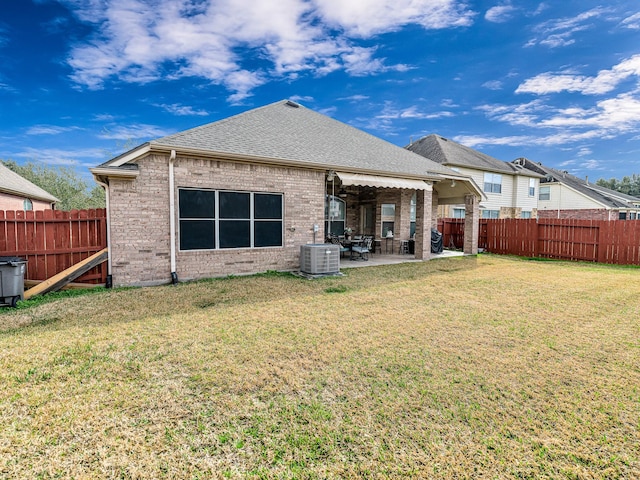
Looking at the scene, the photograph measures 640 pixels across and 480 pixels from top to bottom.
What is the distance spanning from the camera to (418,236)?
14562mm

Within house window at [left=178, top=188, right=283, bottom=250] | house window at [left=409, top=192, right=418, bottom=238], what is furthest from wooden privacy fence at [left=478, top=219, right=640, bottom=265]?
house window at [left=178, top=188, right=283, bottom=250]

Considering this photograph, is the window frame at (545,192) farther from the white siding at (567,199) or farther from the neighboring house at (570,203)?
the white siding at (567,199)

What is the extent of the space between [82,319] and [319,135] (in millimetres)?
10597

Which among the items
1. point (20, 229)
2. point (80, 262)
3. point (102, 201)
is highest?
point (102, 201)

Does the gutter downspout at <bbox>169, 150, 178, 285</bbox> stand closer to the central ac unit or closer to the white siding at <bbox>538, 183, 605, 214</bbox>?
the central ac unit

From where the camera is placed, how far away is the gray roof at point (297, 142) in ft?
31.8

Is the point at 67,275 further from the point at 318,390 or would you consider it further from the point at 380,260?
the point at 380,260

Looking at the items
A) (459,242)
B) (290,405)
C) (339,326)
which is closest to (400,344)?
(339,326)

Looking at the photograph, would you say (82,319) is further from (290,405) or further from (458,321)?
(458,321)

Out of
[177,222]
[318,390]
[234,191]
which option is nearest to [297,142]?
[234,191]

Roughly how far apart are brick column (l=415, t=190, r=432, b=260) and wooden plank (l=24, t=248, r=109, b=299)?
12.1 metres

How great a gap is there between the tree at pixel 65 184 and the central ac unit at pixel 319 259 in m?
39.7

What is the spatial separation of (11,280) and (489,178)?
97.1 feet

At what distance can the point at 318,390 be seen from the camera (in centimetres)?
355
